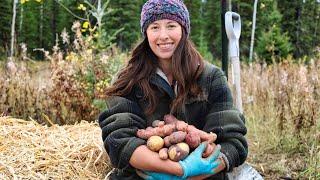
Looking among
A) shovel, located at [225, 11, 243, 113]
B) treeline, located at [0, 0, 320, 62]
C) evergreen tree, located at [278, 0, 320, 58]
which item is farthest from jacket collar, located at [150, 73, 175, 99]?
evergreen tree, located at [278, 0, 320, 58]

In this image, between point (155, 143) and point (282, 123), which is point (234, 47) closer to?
point (155, 143)

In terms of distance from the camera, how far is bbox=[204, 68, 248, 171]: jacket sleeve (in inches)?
89.0

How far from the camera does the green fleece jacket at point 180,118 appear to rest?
2213mm

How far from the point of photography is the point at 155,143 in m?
2.10

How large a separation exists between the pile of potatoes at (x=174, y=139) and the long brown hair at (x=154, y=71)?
16cm

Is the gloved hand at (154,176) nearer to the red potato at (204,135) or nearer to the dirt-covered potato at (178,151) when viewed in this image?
the dirt-covered potato at (178,151)

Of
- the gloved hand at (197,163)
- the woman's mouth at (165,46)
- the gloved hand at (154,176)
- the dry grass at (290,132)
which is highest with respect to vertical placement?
the woman's mouth at (165,46)

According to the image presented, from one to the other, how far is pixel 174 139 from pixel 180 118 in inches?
11.3

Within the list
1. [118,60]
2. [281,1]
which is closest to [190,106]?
[118,60]

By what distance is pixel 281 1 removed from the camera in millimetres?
28750

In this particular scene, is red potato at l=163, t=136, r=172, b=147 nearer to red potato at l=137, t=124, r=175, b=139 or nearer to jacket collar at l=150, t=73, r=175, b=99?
red potato at l=137, t=124, r=175, b=139

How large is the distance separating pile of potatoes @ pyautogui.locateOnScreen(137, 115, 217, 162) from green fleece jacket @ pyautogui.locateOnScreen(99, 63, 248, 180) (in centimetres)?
7

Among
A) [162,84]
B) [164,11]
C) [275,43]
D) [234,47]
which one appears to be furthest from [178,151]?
[275,43]

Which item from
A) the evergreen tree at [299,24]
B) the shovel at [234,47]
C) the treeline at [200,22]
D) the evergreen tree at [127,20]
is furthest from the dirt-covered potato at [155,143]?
the evergreen tree at [127,20]
